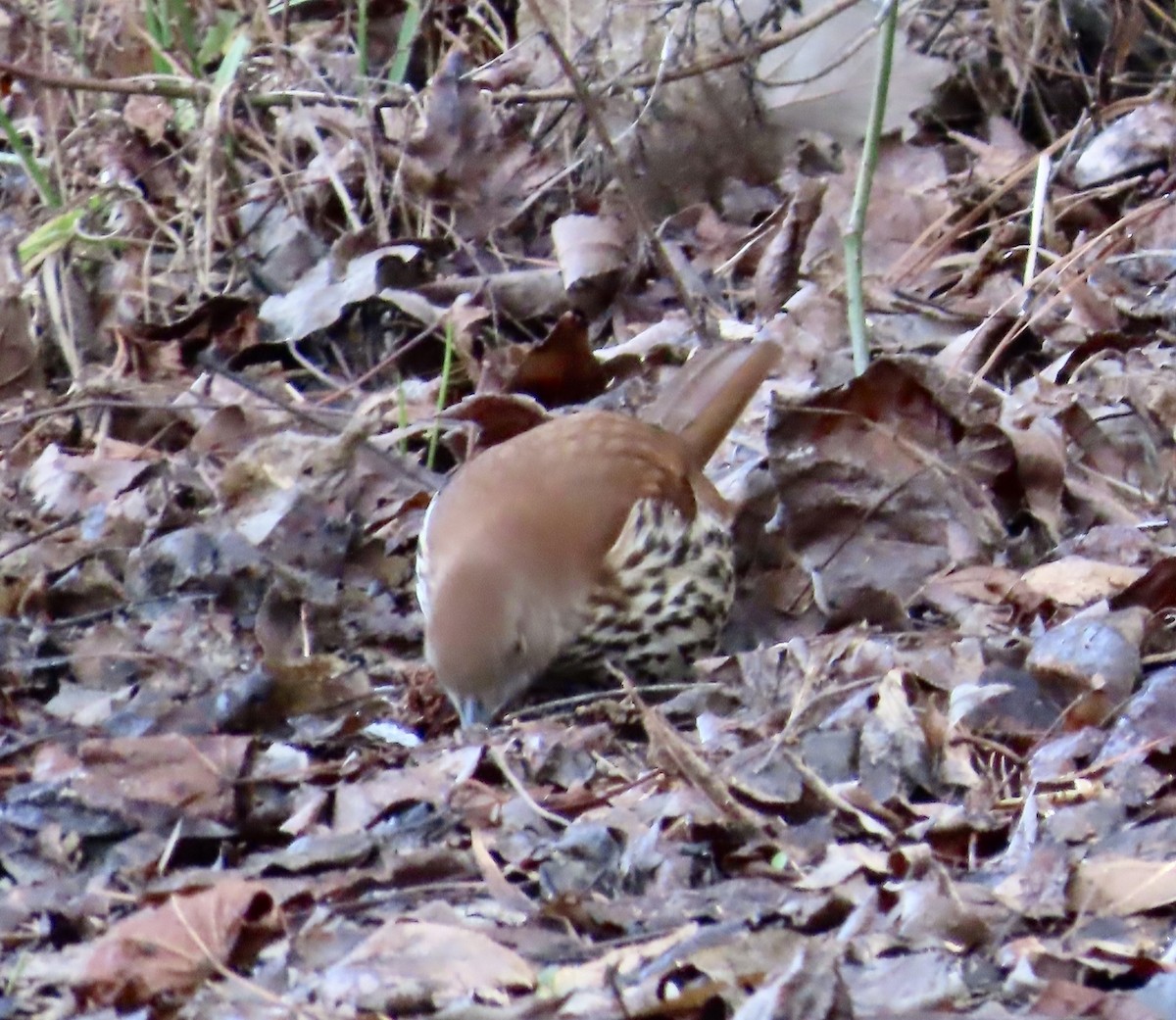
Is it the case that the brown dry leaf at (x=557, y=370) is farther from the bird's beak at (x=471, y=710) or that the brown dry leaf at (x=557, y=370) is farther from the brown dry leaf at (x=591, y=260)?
the bird's beak at (x=471, y=710)

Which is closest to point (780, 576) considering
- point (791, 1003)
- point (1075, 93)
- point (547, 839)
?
point (547, 839)

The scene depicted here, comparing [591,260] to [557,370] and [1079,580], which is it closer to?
[557,370]

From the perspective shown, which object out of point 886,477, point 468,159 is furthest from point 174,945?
point 468,159

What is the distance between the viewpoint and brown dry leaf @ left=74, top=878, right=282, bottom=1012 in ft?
7.78

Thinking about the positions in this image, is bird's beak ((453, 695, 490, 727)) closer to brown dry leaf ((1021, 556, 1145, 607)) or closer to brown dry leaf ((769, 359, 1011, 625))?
brown dry leaf ((769, 359, 1011, 625))

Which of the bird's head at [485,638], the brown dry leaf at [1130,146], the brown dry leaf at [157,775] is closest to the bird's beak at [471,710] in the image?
the bird's head at [485,638]

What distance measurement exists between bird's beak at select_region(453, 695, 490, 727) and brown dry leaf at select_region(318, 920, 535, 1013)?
1.00 meters

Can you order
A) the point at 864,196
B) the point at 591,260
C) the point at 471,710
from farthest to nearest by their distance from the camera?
1. the point at 591,260
2. the point at 864,196
3. the point at 471,710

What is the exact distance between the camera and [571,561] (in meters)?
3.72

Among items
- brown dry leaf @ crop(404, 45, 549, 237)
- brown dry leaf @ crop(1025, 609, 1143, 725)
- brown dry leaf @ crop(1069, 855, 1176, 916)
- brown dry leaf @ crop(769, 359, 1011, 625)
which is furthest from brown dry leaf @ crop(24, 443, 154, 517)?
brown dry leaf @ crop(1069, 855, 1176, 916)

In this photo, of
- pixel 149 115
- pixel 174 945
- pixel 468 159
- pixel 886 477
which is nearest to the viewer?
pixel 174 945

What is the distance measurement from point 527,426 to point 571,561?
1149 millimetres

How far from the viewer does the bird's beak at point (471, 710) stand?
11.1 ft

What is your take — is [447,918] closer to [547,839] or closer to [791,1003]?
[547,839]
